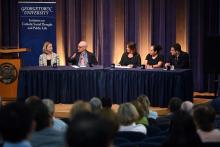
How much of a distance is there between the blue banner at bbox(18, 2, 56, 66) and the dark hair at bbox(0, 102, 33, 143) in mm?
8486

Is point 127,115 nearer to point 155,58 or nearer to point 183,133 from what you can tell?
point 183,133

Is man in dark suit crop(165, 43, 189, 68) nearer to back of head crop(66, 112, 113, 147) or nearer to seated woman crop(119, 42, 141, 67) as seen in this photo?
seated woman crop(119, 42, 141, 67)

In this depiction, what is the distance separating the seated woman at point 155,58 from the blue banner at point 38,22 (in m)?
2.27

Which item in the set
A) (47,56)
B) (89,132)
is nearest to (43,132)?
(89,132)

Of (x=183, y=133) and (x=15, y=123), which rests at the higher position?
(x=15, y=123)

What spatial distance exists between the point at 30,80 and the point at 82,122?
7.45 metres

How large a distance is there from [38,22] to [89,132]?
9.29 m

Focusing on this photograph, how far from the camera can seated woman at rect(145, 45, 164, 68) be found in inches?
377

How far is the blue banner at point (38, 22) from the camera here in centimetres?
1094

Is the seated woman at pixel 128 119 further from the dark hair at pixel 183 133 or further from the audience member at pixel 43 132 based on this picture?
the dark hair at pixel 183 133

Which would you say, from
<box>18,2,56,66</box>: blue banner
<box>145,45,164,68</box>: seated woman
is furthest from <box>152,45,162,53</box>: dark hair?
<box>18,2,56,66</box>: blue banner

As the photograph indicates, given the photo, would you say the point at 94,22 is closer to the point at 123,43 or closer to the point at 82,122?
the point at 123,43

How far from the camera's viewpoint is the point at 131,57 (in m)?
9.74

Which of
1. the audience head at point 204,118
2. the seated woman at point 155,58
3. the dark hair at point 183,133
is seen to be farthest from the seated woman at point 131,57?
the dark hair at point 183,133
